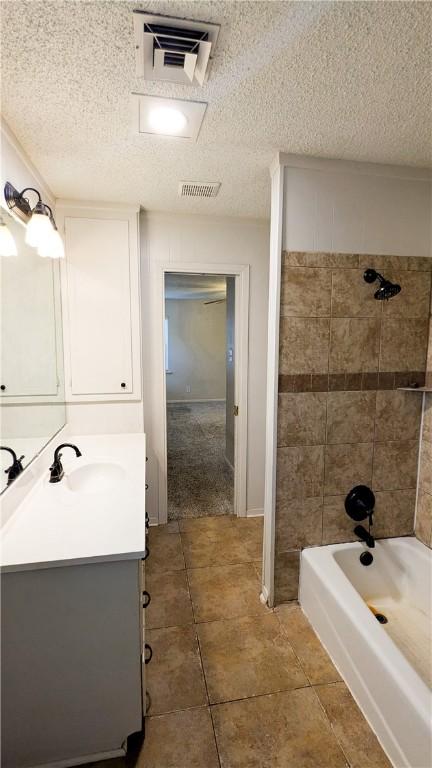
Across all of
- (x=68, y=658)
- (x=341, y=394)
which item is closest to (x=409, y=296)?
(x=341, y=394)

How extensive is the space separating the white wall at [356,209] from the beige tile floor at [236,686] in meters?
2.07

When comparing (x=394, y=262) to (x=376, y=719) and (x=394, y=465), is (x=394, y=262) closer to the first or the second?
(x=394, y=465)

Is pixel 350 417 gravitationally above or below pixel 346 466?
above

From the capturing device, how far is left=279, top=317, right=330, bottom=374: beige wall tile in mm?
1893

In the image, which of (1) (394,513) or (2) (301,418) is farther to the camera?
(1) (394,513)

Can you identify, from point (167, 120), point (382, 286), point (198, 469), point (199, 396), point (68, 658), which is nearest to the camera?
point (68, 658)

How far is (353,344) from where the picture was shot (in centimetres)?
196

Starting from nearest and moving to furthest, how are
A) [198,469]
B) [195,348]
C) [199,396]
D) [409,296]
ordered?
[409,296] < [198,469] < [195,348] < [199,396]

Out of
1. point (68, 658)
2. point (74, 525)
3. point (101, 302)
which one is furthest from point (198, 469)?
point (68, 658)

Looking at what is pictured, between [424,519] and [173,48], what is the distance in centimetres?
251

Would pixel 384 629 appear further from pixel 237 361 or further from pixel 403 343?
pixel 237 361

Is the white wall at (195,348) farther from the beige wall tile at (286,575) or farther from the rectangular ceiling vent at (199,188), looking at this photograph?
the beige wall tile at (286,575)

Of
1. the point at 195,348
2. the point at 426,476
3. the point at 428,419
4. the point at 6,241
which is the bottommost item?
the point at 426,476

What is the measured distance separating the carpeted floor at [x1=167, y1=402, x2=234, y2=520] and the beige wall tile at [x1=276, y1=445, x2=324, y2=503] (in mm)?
1336
